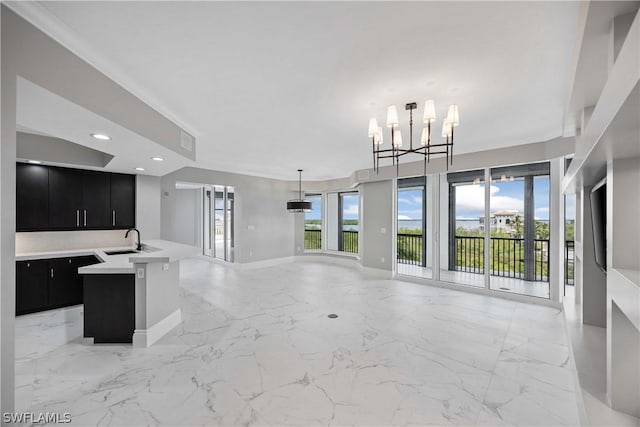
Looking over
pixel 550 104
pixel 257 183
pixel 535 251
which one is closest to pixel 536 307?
pixel 535 251

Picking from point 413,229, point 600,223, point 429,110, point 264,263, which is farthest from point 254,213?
point 600,223

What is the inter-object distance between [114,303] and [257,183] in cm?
492

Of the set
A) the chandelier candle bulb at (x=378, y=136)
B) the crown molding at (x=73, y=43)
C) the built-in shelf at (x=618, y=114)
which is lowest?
the built-in shelf at (x=618, y=114)

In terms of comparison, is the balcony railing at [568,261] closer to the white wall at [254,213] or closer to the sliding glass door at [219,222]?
the white wall at [254,213]

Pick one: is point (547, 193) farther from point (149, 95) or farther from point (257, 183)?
point (257, 183)

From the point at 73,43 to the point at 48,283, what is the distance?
397cm

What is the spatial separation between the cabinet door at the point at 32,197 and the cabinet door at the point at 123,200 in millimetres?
837

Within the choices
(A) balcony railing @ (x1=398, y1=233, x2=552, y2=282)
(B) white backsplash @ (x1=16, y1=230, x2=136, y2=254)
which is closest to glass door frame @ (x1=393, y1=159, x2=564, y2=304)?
(A) balcony railing @ (x1=398, y1=233, x2=552, y2=282)

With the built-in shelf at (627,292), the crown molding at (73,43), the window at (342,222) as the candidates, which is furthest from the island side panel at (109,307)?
the window at (342,222)

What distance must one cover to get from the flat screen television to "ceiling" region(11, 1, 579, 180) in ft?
3.47

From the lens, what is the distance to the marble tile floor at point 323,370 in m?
1.91

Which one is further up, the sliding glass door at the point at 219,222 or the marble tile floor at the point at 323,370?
the sliding glass door at the point at 219,222

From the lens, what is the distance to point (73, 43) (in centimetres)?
175

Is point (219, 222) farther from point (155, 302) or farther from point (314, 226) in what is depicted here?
point (155, 302)
